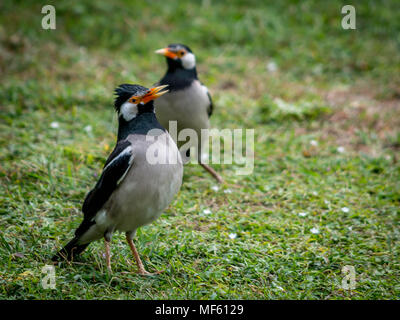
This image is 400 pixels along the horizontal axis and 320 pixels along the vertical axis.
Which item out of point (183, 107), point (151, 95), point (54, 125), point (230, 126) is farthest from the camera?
point (230, 126)

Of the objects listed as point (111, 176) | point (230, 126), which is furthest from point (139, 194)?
point (230, 126)

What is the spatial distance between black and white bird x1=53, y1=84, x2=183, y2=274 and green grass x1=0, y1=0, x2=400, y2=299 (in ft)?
1.19

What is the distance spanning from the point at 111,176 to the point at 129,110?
0.62 metres

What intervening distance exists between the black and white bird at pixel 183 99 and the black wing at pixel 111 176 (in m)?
1.72

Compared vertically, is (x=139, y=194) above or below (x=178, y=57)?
below

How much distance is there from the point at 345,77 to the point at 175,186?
19.4 ft

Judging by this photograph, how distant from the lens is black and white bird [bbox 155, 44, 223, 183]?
5613mm

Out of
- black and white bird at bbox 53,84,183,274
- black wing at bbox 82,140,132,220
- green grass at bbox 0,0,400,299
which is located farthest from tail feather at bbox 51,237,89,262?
black wing at bbox 82,140,132,220

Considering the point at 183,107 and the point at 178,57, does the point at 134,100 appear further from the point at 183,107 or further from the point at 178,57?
the point at 178,57

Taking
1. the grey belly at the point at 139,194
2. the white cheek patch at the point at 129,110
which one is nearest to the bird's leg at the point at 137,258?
the grey belly at the point at 139,194

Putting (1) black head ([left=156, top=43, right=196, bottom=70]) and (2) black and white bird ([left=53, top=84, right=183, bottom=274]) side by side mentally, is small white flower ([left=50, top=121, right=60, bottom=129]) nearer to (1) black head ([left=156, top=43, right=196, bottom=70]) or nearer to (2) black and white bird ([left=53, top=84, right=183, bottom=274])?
(1) black head ([left=156, top=43, right=196, bottom=70])

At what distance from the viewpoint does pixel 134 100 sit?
4.05 m

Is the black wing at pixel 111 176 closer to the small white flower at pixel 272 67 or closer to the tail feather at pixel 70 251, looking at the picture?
the tail feather at pixel 70 251

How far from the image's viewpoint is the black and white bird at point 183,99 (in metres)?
5.61
